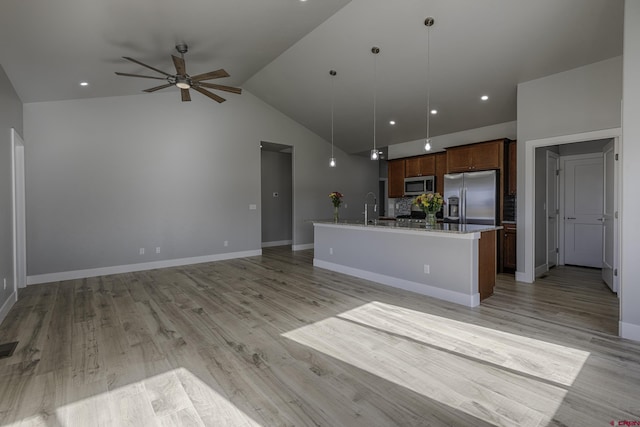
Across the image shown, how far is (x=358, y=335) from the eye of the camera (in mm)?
2914

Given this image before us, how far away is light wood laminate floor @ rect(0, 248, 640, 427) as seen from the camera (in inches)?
73.0

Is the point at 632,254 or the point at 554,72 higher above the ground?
the point at 554,72

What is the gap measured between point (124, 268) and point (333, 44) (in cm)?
521

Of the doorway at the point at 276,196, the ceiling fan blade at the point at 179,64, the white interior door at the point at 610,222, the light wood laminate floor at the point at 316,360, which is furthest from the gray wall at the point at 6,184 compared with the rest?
the white interior door at the point at 610,222

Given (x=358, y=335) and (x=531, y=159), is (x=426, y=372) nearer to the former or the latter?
(x=358, y=335)

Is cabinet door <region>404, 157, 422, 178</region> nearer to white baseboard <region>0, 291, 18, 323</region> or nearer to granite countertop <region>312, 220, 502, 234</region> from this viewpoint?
granite countertop <region>312, 220, 502, 234</region>

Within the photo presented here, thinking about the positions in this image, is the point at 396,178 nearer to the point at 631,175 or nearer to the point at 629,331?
the point at 631,175

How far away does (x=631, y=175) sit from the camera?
2.68 m

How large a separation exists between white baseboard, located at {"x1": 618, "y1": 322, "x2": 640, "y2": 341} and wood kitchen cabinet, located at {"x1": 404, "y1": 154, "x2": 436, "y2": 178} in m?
4.45

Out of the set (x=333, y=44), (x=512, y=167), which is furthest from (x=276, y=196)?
(x=512, y=167)

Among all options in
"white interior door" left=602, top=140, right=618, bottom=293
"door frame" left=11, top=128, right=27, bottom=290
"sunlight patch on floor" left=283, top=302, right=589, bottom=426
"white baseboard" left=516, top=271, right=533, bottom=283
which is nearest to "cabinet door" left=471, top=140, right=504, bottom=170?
"white interior door" left=602, top=140, right=618, bottom=293

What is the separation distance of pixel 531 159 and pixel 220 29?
4.73 m

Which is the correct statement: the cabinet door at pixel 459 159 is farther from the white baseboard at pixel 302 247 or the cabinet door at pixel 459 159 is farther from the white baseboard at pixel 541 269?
the white baseboard at pixel 302 247

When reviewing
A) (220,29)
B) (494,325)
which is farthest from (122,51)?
(494,325)
